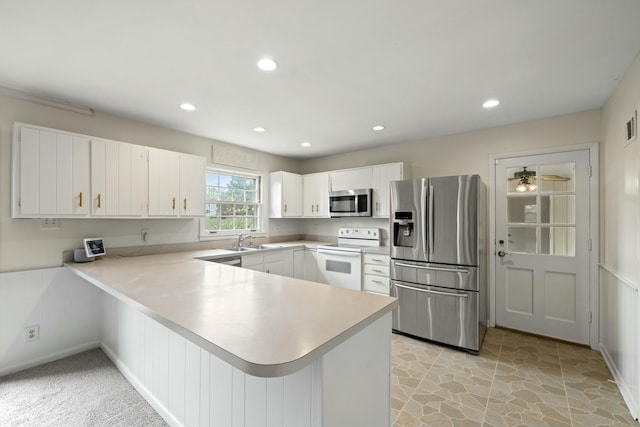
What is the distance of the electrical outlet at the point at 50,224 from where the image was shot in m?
2.52

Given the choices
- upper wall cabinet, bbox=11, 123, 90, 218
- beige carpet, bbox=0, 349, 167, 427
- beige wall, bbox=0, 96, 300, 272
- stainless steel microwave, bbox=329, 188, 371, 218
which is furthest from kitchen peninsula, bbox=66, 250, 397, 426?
stainless steel microwave, bbox=329, 188, 371, 218

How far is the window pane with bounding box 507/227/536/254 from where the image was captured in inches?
125

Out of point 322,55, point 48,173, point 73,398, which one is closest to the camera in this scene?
point 322,55

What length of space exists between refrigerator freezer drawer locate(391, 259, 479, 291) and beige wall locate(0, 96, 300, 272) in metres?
2.66

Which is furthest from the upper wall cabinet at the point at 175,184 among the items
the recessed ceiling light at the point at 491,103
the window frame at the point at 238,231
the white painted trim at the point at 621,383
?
the white painted trim at the point at 621,383

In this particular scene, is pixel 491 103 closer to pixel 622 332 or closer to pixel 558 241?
pixel 558 241

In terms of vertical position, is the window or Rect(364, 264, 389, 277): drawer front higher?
the window

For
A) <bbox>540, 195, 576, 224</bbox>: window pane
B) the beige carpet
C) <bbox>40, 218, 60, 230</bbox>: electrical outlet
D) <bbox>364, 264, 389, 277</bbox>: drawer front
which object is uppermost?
<bbox>540, 195, 576, 224</bbox>: window pane

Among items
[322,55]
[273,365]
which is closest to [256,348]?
[273,365]

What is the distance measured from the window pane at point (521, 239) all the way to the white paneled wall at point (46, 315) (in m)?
4.61

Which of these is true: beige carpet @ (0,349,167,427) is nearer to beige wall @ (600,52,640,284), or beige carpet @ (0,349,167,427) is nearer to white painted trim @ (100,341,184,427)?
white painted trim @ (100,341,184,427)

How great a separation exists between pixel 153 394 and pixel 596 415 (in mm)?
3074

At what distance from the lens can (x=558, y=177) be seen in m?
3.05

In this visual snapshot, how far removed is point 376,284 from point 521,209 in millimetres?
1936
